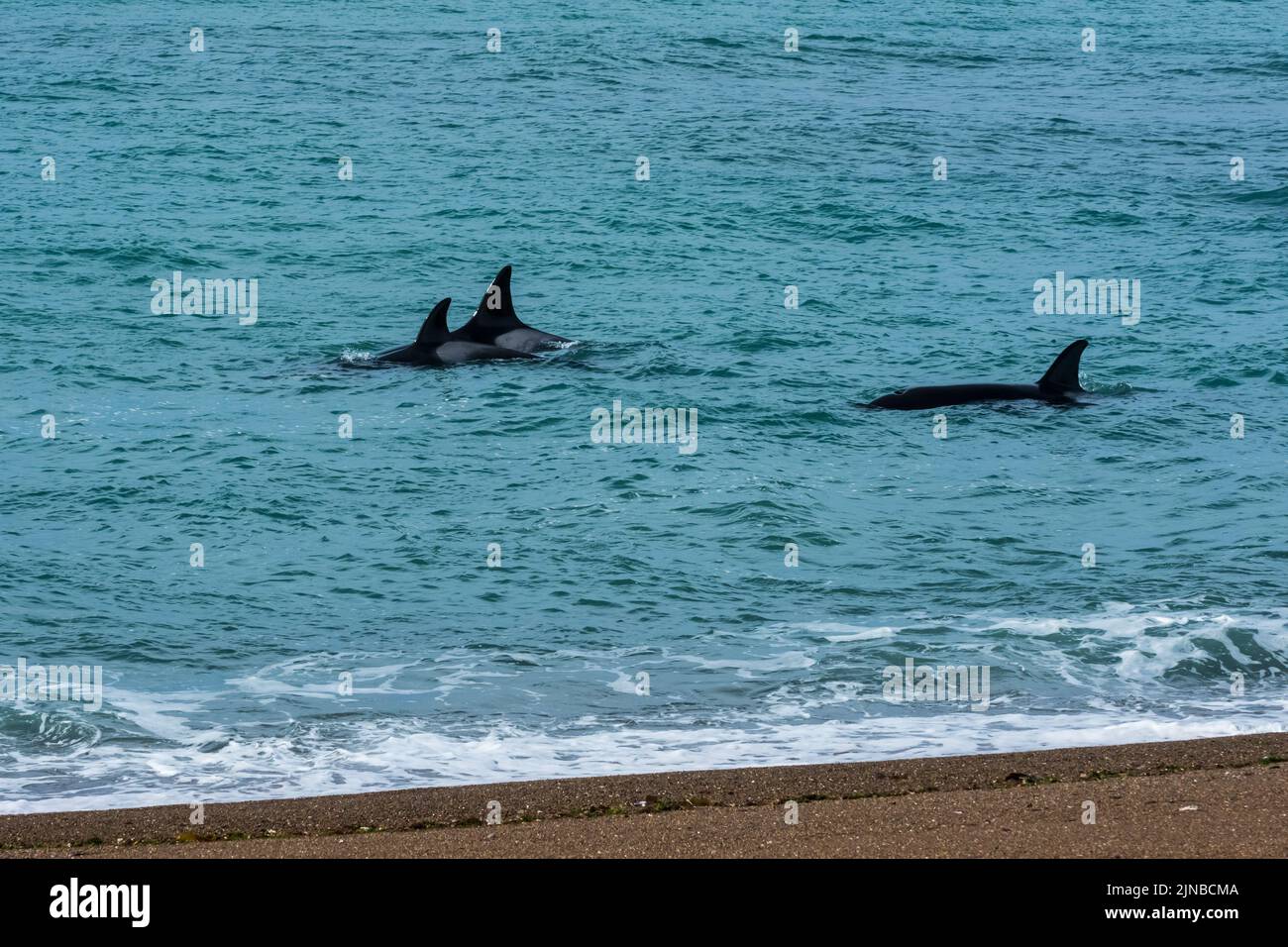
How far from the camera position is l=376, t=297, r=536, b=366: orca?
24047 mm

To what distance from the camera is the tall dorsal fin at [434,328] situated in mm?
23625

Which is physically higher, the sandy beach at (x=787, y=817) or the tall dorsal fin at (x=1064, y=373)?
the tall dorsal fin at (x=1064, y=373)

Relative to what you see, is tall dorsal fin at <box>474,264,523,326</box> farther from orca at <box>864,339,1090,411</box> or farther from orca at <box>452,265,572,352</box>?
orca at <box>864,339,1090,411</box>

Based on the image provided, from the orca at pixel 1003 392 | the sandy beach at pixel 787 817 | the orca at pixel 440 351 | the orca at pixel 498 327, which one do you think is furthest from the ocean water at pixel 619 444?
the sandy beach at pixel 787 817

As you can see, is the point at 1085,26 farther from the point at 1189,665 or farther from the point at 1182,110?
the point at 1189,665

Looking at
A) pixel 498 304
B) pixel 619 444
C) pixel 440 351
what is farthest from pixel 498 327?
pixel 619 444

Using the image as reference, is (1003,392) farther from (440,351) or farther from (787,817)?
(787,817)

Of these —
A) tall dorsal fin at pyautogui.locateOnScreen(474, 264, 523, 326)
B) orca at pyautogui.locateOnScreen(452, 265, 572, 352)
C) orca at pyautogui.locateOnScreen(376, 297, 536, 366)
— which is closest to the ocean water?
orca at pyautogui.locateOnScreen(452, 265, 572, 352)

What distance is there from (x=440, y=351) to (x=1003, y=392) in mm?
8141

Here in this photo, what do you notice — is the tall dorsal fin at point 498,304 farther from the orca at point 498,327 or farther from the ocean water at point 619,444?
the ocean water at point 619,444

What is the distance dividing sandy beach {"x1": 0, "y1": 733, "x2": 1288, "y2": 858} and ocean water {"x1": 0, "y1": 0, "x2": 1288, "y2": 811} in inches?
34.3

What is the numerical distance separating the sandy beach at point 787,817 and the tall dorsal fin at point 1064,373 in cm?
1173

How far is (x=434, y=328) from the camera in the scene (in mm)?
24000
